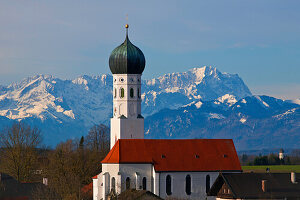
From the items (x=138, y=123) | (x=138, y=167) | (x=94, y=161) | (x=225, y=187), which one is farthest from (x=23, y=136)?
(x=225, y=187)

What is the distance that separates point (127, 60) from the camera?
365 ft

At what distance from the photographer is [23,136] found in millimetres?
116812

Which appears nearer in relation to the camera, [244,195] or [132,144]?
[244,195]

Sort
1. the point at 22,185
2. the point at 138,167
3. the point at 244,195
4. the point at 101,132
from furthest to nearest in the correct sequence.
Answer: the point at 101,132
the point at 138,167
the point at 22,185
the point at 244,195

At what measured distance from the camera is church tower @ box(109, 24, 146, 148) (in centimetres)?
10969

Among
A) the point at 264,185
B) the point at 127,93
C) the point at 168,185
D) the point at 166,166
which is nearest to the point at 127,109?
the point at 127,93

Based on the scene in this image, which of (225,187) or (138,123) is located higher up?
(138,123)

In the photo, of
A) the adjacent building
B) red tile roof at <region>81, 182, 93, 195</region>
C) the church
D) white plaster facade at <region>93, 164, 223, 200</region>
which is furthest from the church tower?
the adjacent building

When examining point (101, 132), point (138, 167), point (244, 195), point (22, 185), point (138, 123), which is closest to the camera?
point (244, 195)

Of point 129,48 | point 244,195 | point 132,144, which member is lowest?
point 244,195

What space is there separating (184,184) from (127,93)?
18212 mm

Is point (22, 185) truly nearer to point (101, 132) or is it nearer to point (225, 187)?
point (225, 187)

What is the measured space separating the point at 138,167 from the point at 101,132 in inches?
2544

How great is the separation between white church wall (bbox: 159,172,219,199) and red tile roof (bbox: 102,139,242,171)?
0.62 metres
